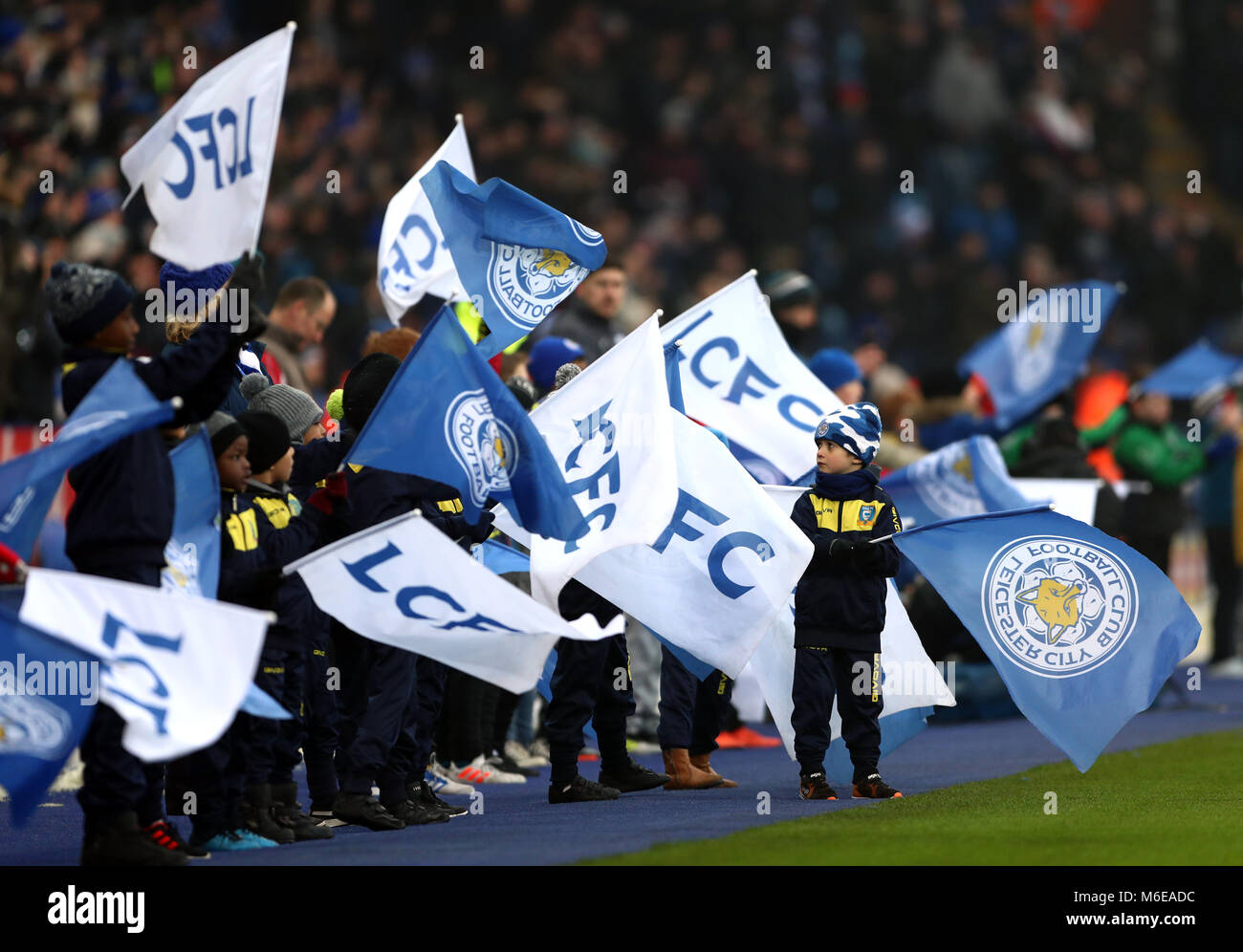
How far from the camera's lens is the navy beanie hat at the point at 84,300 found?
7.09 m

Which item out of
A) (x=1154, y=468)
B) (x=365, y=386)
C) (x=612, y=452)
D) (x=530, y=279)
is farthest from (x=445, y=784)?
(x=1154, y=468)

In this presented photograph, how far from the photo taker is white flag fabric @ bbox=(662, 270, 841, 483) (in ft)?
34.9

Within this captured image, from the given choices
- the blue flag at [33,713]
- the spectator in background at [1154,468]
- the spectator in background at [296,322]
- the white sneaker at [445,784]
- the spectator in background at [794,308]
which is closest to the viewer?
the blue flag at [33,713]

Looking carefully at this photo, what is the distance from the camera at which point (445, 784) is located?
9914mm

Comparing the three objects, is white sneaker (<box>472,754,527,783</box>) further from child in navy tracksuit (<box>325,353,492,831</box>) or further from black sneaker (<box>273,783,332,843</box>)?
black sneaker (<box>273,783,332,843</box>)

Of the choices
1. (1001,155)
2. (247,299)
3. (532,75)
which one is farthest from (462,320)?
(1001,155)

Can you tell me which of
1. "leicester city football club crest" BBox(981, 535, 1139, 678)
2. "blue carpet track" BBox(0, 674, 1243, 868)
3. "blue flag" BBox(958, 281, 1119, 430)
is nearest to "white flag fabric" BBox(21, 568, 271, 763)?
"blue carpet track" BBox(0, 674, 1243, 868)

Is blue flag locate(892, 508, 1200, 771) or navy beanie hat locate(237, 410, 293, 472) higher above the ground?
navy beanie hat locate(237, 410, 293, 472)

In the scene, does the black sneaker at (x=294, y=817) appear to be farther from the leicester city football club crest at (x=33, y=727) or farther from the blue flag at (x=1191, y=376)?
the blue flag at (x=1191, y=376)

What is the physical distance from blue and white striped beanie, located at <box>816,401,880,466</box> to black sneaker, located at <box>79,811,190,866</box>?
3578 millimetres

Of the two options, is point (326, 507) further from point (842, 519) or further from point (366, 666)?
point (842, 519)

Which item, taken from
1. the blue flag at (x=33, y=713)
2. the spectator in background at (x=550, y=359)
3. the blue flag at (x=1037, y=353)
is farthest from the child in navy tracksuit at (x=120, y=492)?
the blue flag at (x=1037, y=353)

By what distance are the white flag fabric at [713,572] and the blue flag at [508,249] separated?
0.92 m

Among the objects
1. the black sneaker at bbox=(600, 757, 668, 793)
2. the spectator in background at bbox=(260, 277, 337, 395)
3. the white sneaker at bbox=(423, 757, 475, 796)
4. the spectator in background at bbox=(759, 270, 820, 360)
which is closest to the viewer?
the black sneaker at bbox=(600, 757, 668, 793)
